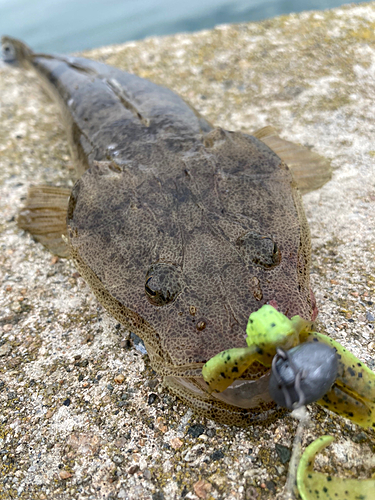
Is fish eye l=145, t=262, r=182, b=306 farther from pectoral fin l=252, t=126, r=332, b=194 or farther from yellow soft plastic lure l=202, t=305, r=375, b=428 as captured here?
pectoral fin l=252, t=126, r=332, b=194

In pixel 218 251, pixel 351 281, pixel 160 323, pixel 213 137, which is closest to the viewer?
pixel 160 323

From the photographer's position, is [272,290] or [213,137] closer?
[272,290]

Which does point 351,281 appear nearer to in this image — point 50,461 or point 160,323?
point 160,323

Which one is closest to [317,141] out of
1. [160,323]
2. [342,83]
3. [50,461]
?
[342,83]

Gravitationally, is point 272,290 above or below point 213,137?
below

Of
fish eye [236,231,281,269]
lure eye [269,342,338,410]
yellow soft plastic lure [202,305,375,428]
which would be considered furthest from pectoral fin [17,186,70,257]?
lure eye [269,342,338,410]
